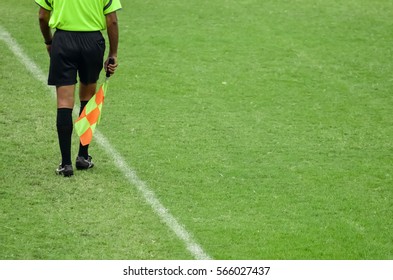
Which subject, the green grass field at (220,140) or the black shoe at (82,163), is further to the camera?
the black shoe at (82,163)

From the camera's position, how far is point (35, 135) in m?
9.83

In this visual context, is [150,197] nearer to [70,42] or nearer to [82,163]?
[82,163]

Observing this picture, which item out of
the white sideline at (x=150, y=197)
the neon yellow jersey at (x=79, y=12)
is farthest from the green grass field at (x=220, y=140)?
the neon yellow jersey at (x=79, y=12)

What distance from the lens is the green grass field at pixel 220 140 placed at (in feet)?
25.1

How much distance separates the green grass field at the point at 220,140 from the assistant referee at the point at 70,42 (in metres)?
0.50

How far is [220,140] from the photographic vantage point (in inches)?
392

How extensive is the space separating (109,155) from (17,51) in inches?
150

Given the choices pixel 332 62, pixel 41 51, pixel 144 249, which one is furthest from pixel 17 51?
pixel 144 249

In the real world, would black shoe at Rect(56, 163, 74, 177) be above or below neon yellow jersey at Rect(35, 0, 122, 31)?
below

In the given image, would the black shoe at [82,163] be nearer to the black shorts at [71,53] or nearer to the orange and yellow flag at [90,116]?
the orange and yellow flag at [90,116]

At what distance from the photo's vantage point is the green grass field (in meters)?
7.65

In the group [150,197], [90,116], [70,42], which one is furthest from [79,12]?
[150,197]

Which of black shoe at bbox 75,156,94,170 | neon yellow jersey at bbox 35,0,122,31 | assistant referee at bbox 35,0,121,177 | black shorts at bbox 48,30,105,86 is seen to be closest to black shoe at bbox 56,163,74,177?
assistant referee at bbox 35,0,121,177

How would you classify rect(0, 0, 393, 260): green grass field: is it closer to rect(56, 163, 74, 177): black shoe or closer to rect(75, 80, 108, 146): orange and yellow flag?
rect(56, 163, 74, 177): black shoe
